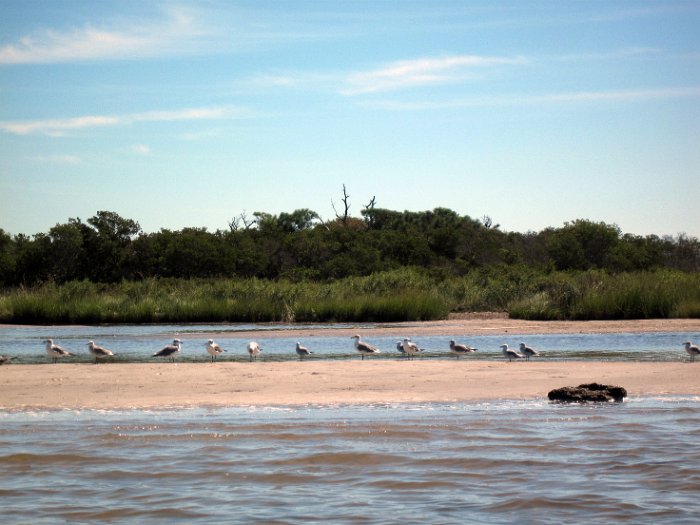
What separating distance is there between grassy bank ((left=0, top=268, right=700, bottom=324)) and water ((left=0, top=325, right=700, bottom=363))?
2935 millimetres

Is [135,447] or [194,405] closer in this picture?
[135,447]

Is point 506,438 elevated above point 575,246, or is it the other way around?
point 575,246

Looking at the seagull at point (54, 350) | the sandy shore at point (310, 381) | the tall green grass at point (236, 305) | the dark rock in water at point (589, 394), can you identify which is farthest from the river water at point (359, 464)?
the tall green grass at point (236, 305)

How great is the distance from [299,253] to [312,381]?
43153mm

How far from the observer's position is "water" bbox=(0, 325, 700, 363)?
21703 mm

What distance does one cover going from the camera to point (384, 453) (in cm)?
1034

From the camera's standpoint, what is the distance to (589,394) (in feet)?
45.1

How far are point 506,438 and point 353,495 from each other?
2.87 m

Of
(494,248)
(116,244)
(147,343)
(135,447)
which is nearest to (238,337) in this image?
(147,343)

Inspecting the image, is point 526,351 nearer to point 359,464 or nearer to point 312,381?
point 312,381

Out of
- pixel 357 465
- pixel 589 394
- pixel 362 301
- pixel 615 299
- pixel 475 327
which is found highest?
pixel 362 301

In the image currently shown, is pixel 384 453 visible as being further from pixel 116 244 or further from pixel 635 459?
pixel 116 244

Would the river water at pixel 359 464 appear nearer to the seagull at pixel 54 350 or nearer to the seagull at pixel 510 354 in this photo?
the seagull at pixel 510 354

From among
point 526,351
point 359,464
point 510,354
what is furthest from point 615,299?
point 359,464
